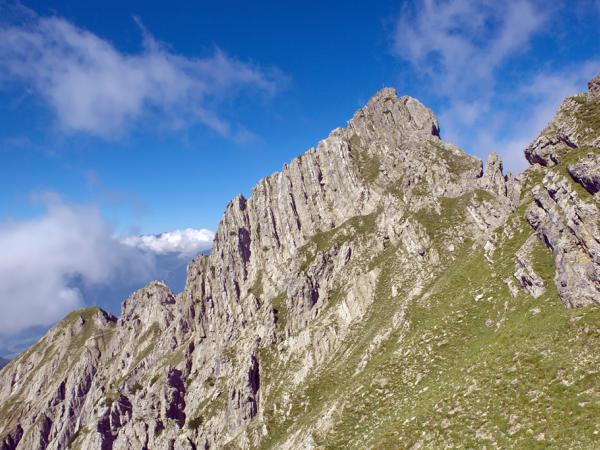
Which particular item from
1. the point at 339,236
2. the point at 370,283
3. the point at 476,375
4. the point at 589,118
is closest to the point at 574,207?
A: the point at 589,118

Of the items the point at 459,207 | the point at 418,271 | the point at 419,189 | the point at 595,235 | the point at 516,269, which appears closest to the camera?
the point at 595,235

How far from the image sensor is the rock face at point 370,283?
61188 mm

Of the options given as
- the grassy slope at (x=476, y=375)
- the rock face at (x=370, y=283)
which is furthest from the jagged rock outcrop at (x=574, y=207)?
Result: the grassy slope at (x=476, y=375)

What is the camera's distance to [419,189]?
455ft

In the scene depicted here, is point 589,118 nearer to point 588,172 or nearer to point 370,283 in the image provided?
point 588,172

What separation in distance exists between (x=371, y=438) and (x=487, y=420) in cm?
1942

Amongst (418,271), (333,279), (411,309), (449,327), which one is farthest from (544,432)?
(333,279)

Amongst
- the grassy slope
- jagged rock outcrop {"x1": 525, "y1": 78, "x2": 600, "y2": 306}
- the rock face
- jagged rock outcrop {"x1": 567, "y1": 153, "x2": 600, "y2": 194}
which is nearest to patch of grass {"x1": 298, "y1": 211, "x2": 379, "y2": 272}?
the rock face

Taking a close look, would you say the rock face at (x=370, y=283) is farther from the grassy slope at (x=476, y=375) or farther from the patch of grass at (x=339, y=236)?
the patch of grass at (x=339, y=236)

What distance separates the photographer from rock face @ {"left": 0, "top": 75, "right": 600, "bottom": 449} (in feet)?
201

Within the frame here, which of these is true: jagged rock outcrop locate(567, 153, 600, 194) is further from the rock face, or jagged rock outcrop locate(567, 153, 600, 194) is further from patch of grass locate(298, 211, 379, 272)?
patch of grass locate(298, 211, 379, 272)

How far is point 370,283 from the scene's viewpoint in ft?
389

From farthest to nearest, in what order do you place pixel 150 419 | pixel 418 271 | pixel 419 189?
pixel 150 419 → pixel 419 189 → pixel 418 271

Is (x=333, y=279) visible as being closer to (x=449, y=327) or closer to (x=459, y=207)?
(x=459, y=207)
